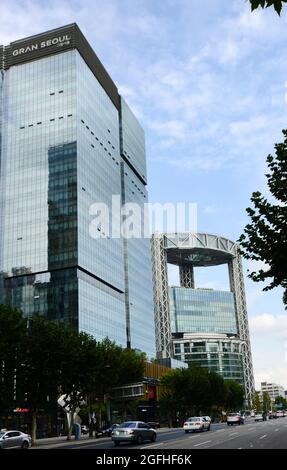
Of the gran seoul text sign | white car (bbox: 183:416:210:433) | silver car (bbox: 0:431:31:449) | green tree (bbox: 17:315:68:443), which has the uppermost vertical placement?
the gran seoul text sign

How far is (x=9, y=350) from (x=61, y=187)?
84.3 m

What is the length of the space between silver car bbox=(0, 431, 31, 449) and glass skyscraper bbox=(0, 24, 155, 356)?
78076mm

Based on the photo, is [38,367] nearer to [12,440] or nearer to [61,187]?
[12,440]

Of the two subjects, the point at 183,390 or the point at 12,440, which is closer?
the point at 12,440

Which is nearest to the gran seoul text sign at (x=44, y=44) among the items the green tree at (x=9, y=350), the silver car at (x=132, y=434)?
the green tree at (x=9, y=350)

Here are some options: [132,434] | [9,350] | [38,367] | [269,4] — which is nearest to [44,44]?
[38,367]

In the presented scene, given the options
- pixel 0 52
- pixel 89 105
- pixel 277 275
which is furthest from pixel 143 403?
pixel 0 52

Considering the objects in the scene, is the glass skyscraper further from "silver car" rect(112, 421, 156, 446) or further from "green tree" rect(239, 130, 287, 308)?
"green tree" rect(239, 130, 287, 308)

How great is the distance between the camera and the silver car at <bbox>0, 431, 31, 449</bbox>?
33775 millimetres

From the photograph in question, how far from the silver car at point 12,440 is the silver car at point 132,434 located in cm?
715

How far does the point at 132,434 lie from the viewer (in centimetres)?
3281

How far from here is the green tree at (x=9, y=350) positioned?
149 ft

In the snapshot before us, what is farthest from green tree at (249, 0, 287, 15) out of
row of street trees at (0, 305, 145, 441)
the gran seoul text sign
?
the gran seoul text sign
